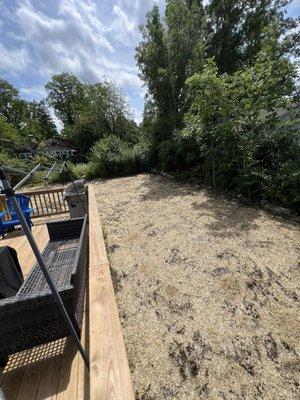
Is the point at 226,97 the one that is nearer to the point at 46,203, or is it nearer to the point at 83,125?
the point at 46,203

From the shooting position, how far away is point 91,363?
0.97 metres

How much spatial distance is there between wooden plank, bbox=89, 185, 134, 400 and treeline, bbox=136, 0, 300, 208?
401 cm

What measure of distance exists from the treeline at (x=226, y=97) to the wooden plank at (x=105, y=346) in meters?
4.01

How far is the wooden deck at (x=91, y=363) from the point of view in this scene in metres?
0.93

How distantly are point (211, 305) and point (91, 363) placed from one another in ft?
4.95

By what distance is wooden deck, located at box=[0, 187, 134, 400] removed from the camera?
93 centimetres

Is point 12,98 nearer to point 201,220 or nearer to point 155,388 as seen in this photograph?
point 201,220

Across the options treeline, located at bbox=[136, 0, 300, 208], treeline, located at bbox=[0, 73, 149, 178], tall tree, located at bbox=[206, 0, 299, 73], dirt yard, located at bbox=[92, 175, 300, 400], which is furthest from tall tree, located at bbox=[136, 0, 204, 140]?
dirt yard, located at bbox=[92, 175, 300, 400]

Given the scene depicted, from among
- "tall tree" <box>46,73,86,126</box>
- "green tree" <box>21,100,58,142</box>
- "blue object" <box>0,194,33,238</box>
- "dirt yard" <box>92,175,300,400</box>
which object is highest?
"tall tree" <box>46,73,86,126</box>

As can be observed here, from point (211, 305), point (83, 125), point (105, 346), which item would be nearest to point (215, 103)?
point (211, 305)

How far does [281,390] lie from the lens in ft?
4.60

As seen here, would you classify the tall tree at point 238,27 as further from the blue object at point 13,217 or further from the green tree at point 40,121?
the green tree at point 40,121

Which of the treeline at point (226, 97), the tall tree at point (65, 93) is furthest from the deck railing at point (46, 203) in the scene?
the tall tree at point (65, 93)

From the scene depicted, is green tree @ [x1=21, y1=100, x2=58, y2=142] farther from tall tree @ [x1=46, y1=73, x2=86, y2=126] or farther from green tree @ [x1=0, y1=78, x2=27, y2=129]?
tall tree @ [x1=46, y1=73, x2=86, y2=126]
